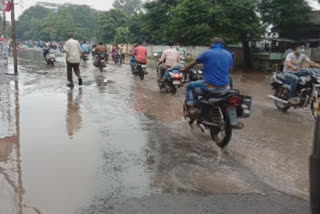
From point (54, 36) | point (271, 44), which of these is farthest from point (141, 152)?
point (54, 36)

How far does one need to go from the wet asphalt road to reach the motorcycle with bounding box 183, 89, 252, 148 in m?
0.24

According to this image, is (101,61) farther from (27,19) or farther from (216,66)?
(27,19)

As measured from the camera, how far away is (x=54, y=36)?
279 feet

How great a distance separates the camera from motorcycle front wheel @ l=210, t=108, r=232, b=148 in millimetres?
6285

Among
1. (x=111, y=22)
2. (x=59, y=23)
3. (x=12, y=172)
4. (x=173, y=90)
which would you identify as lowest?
(x=12, y=172)

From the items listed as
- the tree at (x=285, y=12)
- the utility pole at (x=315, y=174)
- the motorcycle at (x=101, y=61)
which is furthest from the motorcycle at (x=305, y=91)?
the tree at (x=285, y=12)

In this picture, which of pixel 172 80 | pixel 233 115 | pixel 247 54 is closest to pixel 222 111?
pixel 233 115

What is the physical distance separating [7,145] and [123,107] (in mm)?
3909

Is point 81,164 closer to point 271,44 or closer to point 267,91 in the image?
point 267,91

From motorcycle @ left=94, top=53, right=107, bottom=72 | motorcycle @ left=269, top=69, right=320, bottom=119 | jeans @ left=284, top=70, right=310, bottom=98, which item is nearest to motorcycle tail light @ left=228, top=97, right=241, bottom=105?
motorcycle @ left=269, top=69, right=320, bottom=119

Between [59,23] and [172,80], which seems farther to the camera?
[59,23]

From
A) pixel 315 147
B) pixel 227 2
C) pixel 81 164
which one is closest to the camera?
pixel 315 147

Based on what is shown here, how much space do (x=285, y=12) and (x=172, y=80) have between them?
14807 mm

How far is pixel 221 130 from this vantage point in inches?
259
